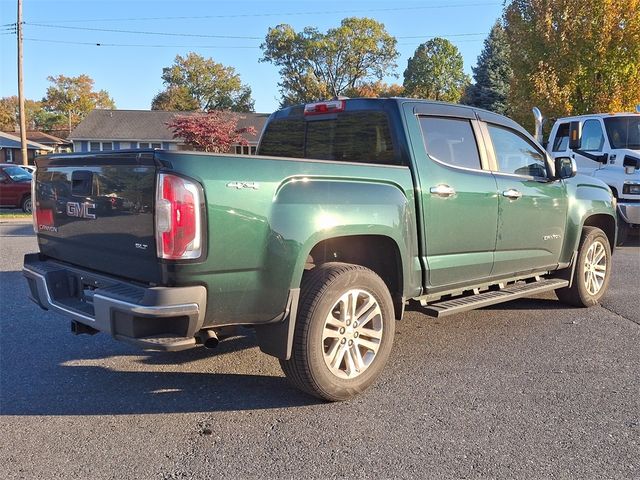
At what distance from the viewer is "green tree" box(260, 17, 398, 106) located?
58.4 m

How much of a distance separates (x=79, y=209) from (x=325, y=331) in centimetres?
176

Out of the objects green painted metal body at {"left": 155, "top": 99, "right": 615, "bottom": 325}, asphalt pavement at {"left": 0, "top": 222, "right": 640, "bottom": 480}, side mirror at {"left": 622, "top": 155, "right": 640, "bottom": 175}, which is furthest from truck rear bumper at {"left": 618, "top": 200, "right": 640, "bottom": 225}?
asphalt pavement at {"left": 0, "top": 222, "right": 640, "bottom": 480}

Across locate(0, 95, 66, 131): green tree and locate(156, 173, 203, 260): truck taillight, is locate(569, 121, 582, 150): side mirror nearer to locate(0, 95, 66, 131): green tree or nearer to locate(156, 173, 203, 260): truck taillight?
locate(156, 173, 203, 260): truck taillight

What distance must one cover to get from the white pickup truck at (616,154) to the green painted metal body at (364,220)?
538cm

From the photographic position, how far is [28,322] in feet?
17.9

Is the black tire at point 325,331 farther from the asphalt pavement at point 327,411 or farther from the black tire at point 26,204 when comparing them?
the black tire at point 26,204

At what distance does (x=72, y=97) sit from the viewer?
88.0 meters

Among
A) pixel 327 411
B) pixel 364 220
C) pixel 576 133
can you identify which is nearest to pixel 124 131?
pixel 576 133

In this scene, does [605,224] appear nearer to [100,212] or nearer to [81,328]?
[100,212]

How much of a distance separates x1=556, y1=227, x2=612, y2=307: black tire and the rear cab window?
9.25ft

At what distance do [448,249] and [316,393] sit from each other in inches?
61.5

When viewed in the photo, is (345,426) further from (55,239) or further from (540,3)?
(540,3)

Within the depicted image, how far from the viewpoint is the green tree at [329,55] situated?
58.4 meters

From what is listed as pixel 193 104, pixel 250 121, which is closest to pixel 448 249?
pixel 250 121
